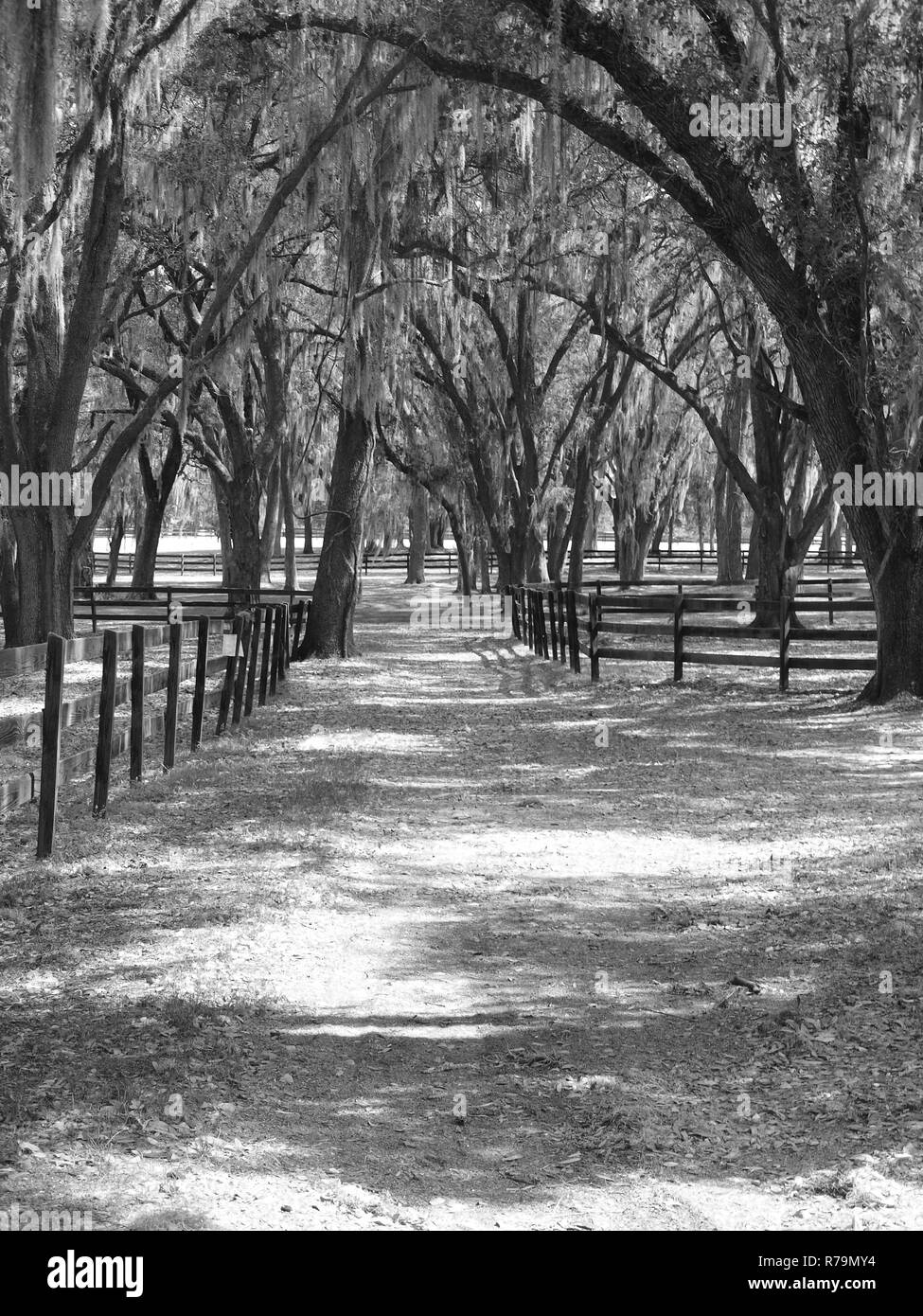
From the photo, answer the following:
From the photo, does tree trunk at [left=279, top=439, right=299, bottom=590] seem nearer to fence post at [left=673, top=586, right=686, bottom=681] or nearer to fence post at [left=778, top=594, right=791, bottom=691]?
fence post at [left=673, top=586, right=686, bottom=681]

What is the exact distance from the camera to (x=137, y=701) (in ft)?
32.3

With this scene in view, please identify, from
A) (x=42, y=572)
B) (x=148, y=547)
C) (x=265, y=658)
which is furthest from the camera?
(x=148, y=547)

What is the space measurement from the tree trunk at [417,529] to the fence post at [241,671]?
27.5 meters

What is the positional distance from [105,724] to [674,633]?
923cm

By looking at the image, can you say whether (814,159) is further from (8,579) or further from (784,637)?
(8,579)

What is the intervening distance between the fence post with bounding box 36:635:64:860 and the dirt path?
9.4 inches

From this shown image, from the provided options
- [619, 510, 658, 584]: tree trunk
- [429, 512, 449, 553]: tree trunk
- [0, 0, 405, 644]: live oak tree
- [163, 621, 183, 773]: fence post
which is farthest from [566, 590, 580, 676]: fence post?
[429, 512, 449, 553]: tree trunk

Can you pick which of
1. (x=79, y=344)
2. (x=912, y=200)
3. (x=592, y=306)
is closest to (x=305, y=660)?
(x=79, y=344)

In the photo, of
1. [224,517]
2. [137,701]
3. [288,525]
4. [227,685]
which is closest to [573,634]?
[227,685]

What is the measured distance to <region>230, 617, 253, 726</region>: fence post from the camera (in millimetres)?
13305

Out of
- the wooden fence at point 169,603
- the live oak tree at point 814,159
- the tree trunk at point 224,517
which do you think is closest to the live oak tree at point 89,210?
the live oak tree at point 814,159

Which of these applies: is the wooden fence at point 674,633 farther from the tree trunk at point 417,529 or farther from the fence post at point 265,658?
the tree trunk at point 417,529

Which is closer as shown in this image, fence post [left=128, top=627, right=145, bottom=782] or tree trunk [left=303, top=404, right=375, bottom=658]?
fence post [left=128, top=627, right=145, bottom=782]
